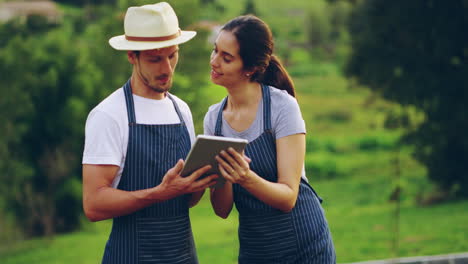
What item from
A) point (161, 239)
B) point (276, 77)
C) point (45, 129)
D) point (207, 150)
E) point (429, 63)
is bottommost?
point (45, 129)

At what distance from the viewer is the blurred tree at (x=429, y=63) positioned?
1638cm

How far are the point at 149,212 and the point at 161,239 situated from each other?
4.5 inches

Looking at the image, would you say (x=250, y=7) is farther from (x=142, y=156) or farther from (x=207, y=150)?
(x=207, y=150)

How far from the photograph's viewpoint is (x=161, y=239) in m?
2.84

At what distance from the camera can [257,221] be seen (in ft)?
9.50

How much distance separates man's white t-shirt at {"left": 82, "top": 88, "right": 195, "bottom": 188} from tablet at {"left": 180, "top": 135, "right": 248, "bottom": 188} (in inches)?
10.8

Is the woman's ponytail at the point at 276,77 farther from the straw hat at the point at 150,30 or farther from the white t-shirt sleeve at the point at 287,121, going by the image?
the straw hat at the point at 150,30

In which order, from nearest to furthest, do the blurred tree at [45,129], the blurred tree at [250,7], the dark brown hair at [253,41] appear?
the dark brown hair at [253,41]
the blurred tree at [45,129]
the blurred tree at [250,7]

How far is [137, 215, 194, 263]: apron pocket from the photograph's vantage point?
2.82 m

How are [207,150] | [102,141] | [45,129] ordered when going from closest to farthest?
[207,150] → [102,141] → [45,129]

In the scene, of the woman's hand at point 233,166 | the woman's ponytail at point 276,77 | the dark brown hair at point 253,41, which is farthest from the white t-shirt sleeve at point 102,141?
the woman's ponytail at point 276,77

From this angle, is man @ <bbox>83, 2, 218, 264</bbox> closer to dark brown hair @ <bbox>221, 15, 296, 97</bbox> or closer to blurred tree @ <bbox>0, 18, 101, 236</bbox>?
dark brown hair @ <bbox>221, 15, 296, 97</bbox>

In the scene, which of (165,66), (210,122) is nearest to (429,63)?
(210,122)

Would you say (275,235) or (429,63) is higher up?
(275,235)
